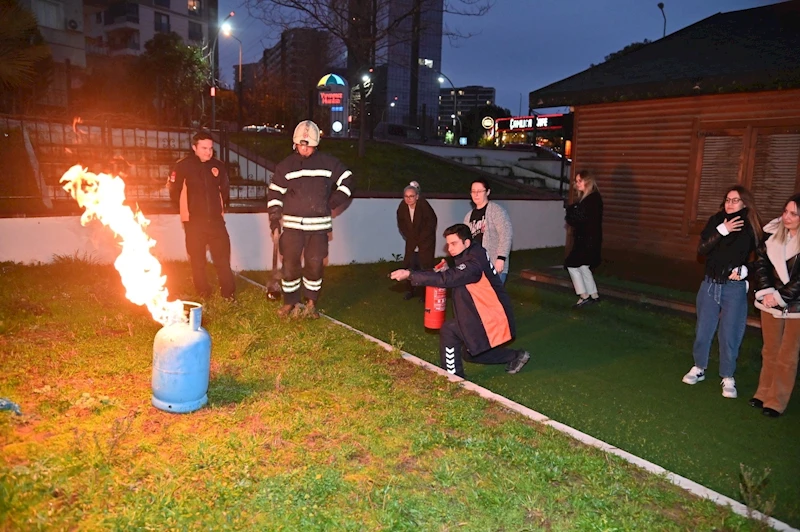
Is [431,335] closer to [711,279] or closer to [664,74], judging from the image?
[711,279]

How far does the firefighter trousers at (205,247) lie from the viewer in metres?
7.54

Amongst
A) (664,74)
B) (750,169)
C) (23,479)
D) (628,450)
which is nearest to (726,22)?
(664,74)

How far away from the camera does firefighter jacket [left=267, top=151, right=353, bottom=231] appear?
7199mm

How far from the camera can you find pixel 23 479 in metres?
3.38

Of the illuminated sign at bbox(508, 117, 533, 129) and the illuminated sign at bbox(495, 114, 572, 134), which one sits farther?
the illuminated sign at bbox(508, 117, 533, 129)

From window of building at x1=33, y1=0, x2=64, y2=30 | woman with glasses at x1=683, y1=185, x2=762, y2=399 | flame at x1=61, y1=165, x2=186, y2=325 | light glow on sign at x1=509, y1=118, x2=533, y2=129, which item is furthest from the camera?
light glow on sign at x1=509, y1=118, x2=533, y2=129

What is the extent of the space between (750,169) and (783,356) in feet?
18.7

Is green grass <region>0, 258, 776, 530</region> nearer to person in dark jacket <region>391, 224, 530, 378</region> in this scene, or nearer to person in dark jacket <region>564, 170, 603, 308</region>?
person in dark jacket <region>391, 224, 530, 378</region>

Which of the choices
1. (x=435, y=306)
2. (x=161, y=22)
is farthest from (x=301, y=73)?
(x=435, y=306)

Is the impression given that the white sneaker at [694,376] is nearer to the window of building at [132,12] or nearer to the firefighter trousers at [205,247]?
the firefighter trousers at [205,247]

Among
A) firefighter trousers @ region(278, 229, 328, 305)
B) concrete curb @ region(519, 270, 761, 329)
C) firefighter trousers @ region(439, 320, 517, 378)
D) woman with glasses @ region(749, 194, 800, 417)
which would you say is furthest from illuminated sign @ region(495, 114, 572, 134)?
firefighter trousers @ region(439, 320, 517, 378)

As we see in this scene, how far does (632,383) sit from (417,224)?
13.1 ft

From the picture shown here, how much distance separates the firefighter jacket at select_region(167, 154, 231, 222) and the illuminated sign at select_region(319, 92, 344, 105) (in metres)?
29.7

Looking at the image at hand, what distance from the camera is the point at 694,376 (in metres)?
6.03
